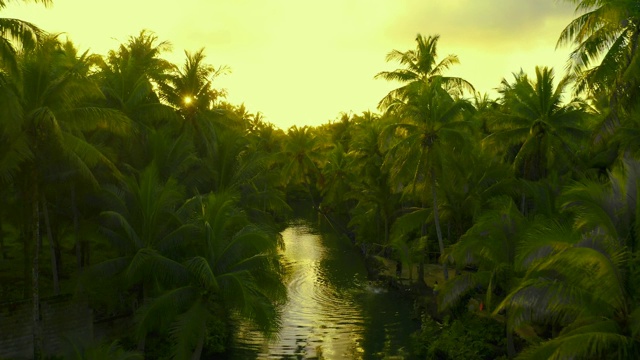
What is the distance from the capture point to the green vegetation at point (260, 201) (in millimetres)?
11227

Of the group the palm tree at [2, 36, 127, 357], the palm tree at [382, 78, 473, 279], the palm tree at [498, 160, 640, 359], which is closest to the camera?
the palm tree at [498, 160, 640, 359]

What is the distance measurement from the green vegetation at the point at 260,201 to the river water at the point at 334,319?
63.9 inches

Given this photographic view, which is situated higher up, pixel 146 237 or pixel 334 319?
pixel 146 237

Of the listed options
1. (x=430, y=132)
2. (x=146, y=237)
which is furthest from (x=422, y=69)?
(x=146, y=237)

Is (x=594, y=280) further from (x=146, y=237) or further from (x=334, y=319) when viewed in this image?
(x=334, y=319)

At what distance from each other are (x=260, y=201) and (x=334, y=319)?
295 inches

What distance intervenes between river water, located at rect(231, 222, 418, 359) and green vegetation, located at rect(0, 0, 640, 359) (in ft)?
5.32

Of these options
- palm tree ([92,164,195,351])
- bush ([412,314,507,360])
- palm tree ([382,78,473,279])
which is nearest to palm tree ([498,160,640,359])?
bush ([412,314,507,360])

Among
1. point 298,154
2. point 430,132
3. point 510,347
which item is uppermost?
point 298,154

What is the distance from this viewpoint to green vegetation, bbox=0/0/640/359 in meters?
11.2

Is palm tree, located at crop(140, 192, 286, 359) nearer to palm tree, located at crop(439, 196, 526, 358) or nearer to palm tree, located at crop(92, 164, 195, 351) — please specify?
palm tree, located at crop(92, 164, 195, 351)

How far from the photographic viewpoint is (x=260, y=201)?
29.5m

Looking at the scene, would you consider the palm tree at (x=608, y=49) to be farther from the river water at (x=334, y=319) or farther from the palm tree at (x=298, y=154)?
the palm tree at (x=298, y=154)

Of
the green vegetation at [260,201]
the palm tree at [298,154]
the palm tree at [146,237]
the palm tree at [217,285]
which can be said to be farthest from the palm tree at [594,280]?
the palm tree at [298,154]
